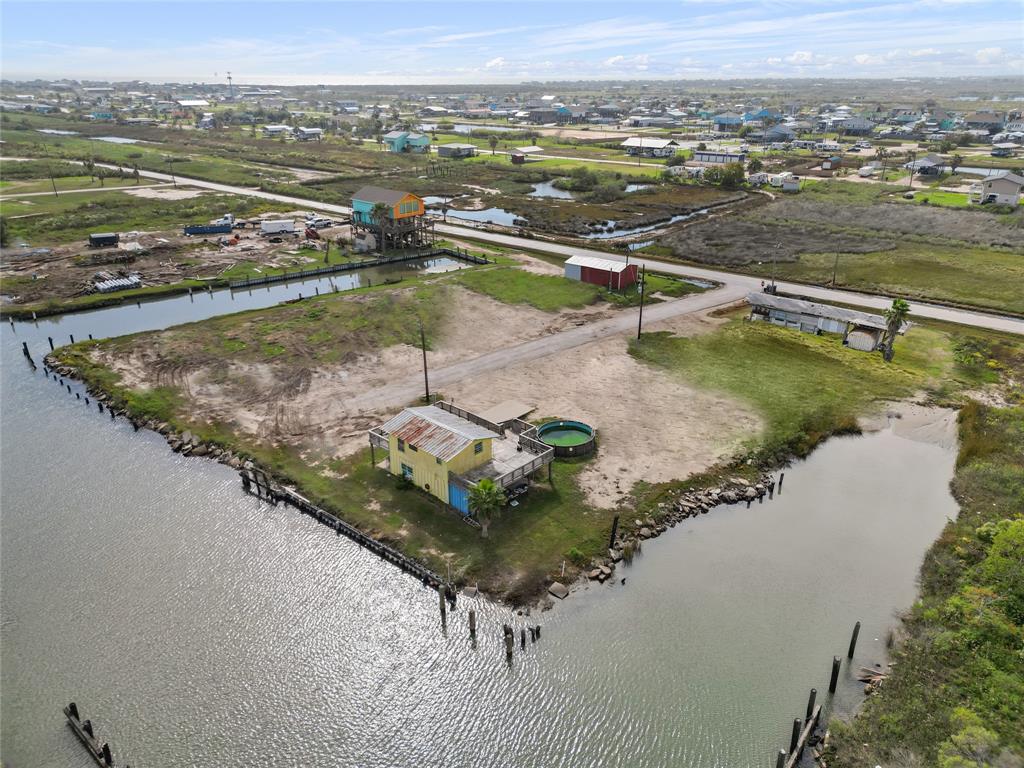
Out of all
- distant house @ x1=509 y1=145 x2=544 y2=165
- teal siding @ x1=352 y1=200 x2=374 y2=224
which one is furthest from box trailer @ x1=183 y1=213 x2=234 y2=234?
distant house @ x1=509 y1=145 x2=544 y2=165

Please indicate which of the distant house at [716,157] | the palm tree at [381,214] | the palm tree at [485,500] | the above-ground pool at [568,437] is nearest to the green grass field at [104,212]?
the palm tree at [381,214]

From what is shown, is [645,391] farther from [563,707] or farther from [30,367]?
[30,367]

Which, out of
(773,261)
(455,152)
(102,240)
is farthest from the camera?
(455,152)

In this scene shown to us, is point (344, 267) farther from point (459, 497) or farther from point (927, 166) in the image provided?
point (927, 166)

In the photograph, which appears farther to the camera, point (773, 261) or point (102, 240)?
point (102, 240)

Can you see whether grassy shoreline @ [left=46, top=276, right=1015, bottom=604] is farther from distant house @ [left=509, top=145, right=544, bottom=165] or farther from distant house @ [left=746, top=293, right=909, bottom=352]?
distant house @ [left=509, top=145, right=544, bottom=165]

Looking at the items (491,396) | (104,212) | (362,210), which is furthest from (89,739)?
(104,212)
